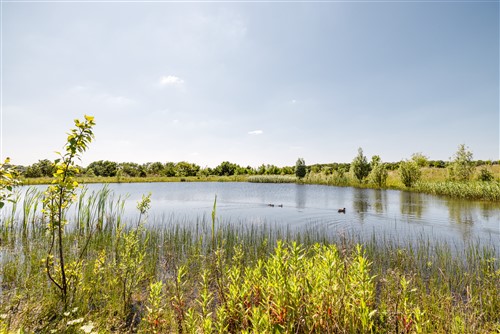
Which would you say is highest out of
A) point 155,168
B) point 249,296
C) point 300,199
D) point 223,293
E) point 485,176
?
point 155,168

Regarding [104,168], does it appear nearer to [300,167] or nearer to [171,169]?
[171,169]

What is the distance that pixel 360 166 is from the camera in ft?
136

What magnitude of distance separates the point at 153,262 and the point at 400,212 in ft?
53.7

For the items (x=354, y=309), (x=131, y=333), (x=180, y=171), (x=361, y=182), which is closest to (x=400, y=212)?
(x=354, y=309)

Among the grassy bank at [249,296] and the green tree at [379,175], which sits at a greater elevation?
the green tree at [379,175]

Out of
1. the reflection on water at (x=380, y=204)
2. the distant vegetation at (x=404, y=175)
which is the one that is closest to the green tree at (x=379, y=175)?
the distant vegetation at (x=404, y=175)

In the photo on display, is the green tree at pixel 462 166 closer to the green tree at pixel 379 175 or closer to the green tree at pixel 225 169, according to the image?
the green tree at pixel 379 175

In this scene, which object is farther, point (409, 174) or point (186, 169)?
point (186, 169)

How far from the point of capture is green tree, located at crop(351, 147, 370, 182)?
135 feet

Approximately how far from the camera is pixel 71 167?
3.33 meters

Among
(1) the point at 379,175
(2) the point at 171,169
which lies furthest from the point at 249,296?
(2) the point at 171,169

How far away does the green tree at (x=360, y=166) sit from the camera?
41.2 m

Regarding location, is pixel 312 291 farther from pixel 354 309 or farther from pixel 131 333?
pixel 131 333

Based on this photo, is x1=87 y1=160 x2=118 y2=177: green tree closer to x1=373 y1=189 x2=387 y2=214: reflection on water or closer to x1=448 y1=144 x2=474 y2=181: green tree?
x1=373 y1=189 x2=387 y2=214: reflection on water
